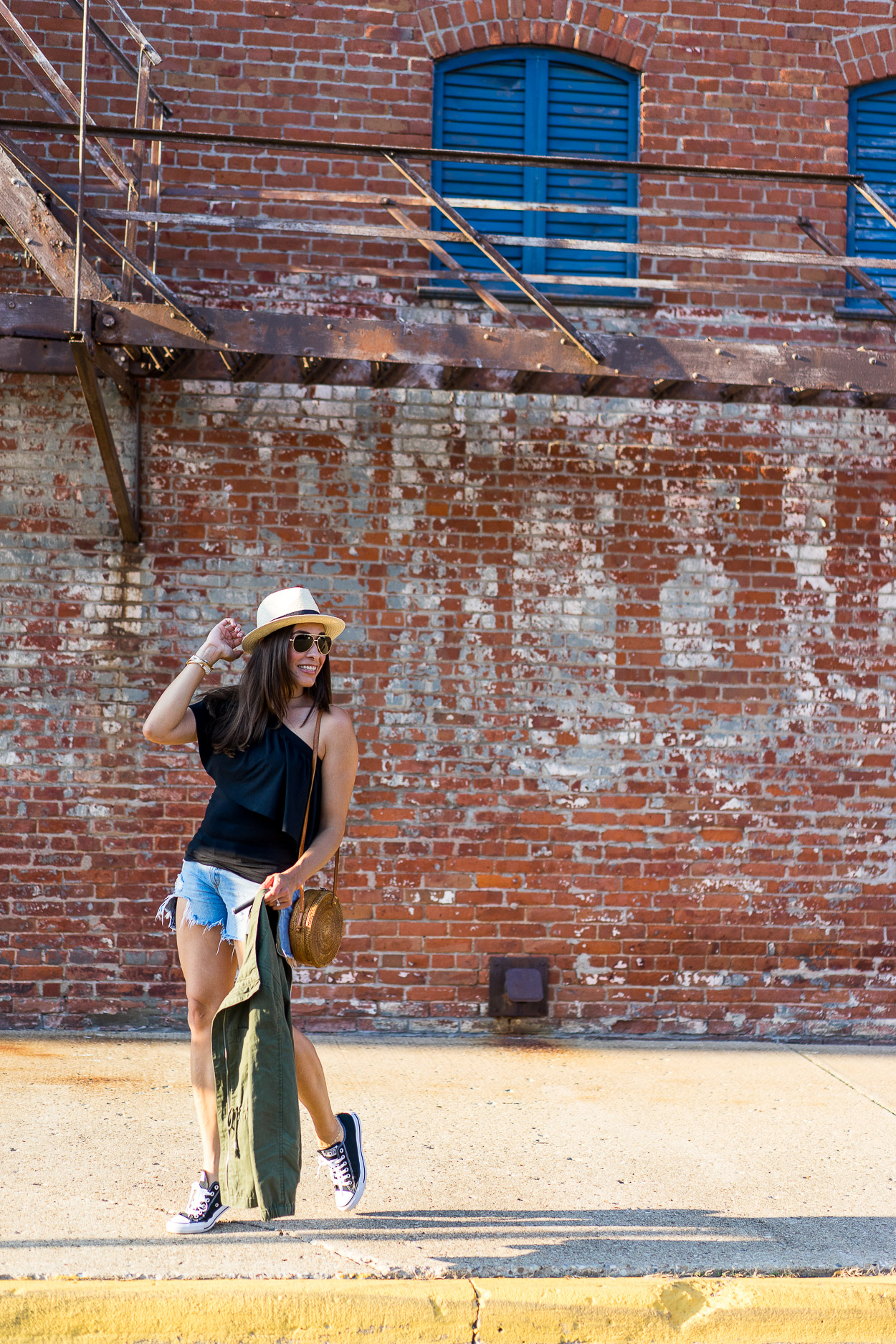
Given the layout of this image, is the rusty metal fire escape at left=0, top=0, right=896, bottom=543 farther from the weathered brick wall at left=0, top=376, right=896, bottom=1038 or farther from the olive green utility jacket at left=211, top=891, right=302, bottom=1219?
the olive green utility jacket at left=211, top=891, right=302, bottom=1219

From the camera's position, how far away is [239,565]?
558cm

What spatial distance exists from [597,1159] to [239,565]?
320 cm

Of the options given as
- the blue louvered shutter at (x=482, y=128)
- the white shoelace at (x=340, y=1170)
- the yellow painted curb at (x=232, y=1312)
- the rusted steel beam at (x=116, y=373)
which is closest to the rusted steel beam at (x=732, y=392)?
the blue louvered shutter at (x=482, y=128)

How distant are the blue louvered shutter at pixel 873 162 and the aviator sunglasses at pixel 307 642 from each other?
13.6ft

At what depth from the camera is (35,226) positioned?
4695 millimetres

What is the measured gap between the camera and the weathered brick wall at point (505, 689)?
5508mm

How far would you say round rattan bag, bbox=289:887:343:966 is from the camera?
10.6 ft

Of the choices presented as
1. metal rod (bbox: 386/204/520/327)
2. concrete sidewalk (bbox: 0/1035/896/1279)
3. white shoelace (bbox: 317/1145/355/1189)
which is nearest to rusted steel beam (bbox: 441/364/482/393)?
metal rod (bbox: 386/204/520/327)

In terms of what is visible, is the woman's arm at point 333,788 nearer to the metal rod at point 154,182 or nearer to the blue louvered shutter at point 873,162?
the metal rod at point 154,182

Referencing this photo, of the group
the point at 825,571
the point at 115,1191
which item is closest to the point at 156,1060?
the point at 115,1191

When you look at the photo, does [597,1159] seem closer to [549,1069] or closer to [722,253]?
[549,1069]

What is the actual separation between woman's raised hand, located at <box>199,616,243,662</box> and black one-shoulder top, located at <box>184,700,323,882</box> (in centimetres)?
30

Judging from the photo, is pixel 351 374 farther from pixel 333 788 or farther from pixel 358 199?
pixel 333 788

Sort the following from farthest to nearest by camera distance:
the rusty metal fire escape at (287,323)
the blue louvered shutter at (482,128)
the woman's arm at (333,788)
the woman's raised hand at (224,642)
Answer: the blue louvered shutter at (482,128) < the rusty metal fire escape at (287,323) < the woman's raised hand at (224,642) < the woman's arm at (333,788)
